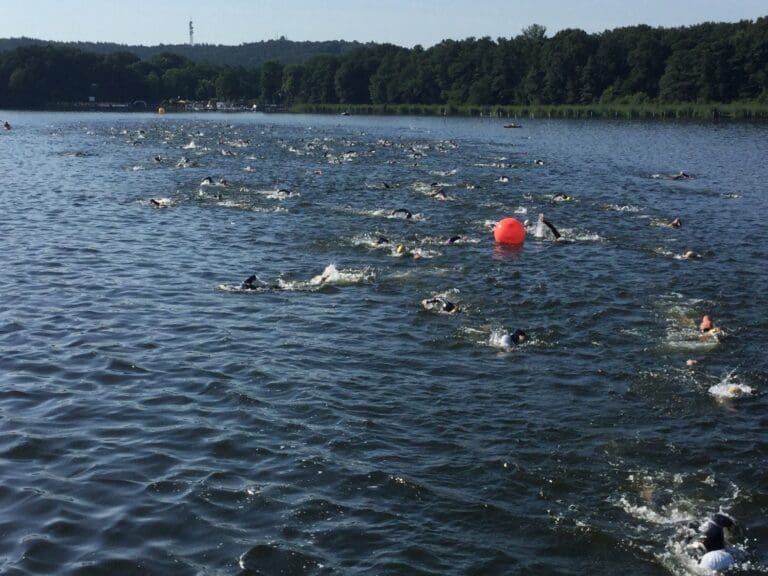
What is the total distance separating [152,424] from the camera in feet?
40.4

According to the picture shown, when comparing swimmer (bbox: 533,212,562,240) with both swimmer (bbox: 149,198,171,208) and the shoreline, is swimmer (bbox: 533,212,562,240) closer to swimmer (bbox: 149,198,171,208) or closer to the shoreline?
swimmer (bbox: 149,198,171,208)

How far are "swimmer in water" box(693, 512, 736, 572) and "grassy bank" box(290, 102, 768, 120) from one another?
344 feet

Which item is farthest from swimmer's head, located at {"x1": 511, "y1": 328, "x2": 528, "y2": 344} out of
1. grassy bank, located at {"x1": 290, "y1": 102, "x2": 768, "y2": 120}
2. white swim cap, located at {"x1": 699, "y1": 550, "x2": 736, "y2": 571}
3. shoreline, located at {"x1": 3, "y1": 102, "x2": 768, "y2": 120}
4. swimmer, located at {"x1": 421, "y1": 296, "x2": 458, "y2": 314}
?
grassy bank, located at {"x1": 290, "y1": 102, "x2": 768, "y2": 120}

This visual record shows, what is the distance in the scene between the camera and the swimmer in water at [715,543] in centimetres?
896

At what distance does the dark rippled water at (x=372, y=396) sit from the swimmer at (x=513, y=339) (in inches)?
8.0

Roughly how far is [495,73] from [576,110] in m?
32.9

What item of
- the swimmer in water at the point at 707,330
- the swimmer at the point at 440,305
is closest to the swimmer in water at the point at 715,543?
the swimmer in water at the point at 707,330

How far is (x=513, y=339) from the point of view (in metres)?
16.3

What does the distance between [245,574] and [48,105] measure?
614 ft

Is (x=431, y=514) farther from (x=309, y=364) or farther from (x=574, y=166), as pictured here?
(x=574, y=166)

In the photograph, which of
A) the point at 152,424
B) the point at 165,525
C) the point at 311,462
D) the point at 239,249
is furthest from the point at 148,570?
the point at 239,249

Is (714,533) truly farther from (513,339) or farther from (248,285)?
(248,285)

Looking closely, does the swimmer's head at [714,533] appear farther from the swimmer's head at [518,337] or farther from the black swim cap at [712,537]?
the swimmer's head at [518,337]

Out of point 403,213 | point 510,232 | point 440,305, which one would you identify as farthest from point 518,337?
point 403,213
